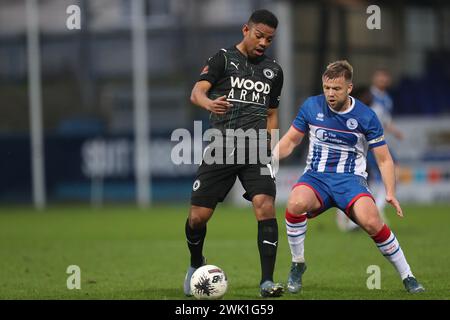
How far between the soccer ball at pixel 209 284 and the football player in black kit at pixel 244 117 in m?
0.39

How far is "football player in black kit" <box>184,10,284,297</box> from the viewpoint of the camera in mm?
9117

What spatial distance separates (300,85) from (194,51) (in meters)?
3.16

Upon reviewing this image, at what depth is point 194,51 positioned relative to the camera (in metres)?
27.7

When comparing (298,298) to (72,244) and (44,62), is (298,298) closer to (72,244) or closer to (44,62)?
(72,244)

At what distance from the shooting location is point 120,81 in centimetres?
2792

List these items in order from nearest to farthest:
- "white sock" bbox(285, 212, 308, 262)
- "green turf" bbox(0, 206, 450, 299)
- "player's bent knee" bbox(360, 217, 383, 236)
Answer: "player's bent knee" bbox(360, 217, 383, 236) → "white sock" bbox(285, 212, 308, 262) → "green turf" bbox(0, 206, 450, 299)

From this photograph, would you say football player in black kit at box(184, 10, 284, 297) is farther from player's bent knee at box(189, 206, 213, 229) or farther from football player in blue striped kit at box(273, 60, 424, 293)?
football player in blue striped kit at box(273, 60, 424, 293)

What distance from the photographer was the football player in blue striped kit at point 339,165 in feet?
30.0

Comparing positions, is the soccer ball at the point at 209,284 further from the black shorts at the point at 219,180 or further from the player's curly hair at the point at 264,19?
the player's curly hair at the point at 264,19

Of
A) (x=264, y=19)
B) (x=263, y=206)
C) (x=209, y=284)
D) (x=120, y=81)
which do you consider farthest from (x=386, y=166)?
(x=120, y=81)

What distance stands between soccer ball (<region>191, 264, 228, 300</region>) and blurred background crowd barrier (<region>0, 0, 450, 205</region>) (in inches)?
662

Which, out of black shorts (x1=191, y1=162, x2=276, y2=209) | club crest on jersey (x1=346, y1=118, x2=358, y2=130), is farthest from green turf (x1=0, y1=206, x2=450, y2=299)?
club crest on jersey (x1=346, y1=118, x2=358, y2=130)

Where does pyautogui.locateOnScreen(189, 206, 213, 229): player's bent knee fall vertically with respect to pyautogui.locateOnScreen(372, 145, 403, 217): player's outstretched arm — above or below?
below
